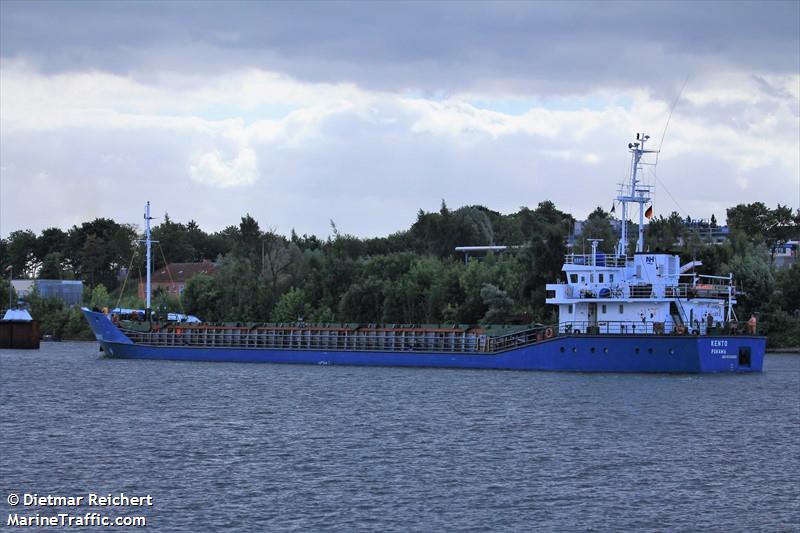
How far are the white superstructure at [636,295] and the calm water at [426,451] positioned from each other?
422cm

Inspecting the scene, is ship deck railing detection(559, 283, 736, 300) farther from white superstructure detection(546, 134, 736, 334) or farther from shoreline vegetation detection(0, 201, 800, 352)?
shoreline vegetation detection(0, 201, 800, 352)

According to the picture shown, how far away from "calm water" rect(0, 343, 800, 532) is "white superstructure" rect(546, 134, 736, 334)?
4.22m

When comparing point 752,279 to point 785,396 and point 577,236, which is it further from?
point 785,396

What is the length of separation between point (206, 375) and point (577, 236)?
64.4 metres

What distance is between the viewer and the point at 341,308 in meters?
115

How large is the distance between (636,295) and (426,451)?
94.4 feet

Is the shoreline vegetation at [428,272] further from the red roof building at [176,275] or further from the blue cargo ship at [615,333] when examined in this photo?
the blue cargo ship at [615,333]

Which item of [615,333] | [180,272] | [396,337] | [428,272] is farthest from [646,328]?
[180,272]

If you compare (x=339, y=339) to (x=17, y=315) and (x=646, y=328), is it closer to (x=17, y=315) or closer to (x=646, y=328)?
(x=646, y=328)

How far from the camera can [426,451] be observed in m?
38.8

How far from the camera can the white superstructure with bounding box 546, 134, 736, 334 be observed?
6372 centimetres

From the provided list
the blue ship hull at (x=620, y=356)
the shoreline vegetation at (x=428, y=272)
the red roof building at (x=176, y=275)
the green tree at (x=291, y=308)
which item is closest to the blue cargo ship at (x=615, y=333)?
the blue ship hull at (x=620, y=356)

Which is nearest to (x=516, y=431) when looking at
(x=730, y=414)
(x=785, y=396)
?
(x=730, y=414)

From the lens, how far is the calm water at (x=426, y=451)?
30016 mm
